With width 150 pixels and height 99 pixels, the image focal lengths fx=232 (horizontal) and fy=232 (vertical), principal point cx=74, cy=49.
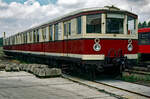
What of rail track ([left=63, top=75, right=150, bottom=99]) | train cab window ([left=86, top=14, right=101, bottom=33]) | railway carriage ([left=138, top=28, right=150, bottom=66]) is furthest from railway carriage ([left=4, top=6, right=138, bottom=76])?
railway carriage ([left=138, top=28, right=150, bottom=66])

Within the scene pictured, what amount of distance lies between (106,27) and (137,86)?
302 cm

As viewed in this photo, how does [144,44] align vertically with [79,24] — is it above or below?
Result: below

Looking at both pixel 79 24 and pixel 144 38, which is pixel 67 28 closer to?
pixel 79 24

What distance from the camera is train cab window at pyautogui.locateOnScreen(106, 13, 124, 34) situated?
10.6 meters

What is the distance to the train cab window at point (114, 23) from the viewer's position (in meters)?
10.6

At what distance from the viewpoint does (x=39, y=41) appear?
17.3 m

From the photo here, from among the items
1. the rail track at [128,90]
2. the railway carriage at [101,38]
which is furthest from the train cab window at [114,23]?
the rail track at [128,90]

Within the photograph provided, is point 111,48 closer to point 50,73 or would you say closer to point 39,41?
point 50,73

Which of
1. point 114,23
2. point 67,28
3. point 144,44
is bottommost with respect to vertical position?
point 144,44

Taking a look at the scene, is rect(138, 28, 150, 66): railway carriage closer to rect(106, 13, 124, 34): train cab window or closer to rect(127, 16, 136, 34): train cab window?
rect(127, 16, 136, 34): train cab window

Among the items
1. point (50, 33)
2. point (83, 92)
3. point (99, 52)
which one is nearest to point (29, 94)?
point (83, 92)

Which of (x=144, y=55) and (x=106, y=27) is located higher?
(x=106, y=27)

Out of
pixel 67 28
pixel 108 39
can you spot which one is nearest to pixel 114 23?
pixel 108 39

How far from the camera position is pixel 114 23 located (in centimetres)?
1074
